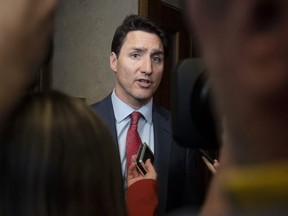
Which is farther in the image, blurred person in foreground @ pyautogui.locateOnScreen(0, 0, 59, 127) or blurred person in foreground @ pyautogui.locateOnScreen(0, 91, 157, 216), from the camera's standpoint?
blurred person in foreground @ pyautogui.locateOnScreen(0, 91, 157, 216)

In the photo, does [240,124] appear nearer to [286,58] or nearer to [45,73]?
[286,58]

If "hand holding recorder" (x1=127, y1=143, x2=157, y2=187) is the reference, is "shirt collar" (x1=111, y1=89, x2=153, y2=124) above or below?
above

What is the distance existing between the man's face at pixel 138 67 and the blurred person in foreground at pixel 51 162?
3.23 ft

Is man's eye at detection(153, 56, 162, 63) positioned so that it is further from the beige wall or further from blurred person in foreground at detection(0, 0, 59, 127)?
blurred person in foreground at detection(0, 0, 59, 127)

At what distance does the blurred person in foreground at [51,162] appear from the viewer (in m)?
0.58

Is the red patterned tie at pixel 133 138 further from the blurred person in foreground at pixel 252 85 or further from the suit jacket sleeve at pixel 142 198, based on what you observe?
the blurred person in foreground at pixel 252 85

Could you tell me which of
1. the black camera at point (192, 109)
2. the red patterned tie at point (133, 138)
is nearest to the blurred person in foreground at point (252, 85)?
the black camera at point (192, 109)

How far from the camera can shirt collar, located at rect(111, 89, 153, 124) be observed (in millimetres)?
1583

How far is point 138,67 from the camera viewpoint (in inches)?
66.4

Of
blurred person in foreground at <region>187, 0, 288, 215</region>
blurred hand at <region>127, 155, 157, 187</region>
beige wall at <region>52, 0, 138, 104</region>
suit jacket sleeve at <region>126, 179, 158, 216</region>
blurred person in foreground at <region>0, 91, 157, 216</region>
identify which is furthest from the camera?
beige wall at <region>52, 0, 138, 104</region>

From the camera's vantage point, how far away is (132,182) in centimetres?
118

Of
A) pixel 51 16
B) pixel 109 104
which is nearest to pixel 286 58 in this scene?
pixel 51 16

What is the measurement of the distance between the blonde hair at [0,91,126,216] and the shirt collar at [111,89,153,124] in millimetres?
954

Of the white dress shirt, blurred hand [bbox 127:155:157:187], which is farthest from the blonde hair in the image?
the white dress shirt
